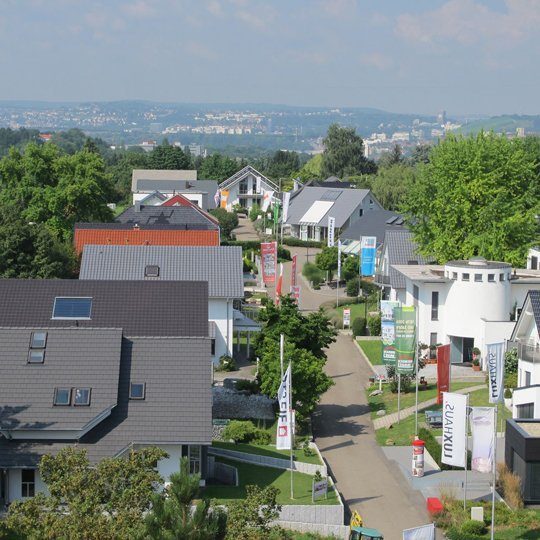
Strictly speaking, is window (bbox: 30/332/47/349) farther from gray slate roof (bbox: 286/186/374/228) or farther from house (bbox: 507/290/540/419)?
gray slate roof (bbox: 286/186/374/228)

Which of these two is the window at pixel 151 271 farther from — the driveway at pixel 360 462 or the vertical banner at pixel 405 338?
the vertical banner at pixel 405 338

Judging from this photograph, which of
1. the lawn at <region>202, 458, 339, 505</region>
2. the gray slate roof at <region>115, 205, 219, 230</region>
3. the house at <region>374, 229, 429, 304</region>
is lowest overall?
the lawn at <region>202, 458, 339, 505</region>

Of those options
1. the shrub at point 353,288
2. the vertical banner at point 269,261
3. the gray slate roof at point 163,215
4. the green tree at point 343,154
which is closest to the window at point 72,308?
the vertical banner at point 269,261

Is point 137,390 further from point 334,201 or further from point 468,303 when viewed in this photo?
point 334,201

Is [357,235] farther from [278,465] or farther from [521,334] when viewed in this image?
[278,465]

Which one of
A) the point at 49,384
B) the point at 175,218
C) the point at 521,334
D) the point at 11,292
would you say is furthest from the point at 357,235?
the point at 49,384

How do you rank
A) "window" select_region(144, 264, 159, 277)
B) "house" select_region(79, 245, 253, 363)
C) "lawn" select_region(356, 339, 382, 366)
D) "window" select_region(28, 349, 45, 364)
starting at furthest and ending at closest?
"lawn" select_region(356, 339, 382, 366), "window" select_region(144, 264, 159, 277), "house" select_region(79, 245, 253, 363), "window" select_region(28, 349, 45, 364)

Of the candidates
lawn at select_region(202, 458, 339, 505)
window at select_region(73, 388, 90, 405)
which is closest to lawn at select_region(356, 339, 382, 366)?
lawn at select_region(202, 458, 339, 505)
